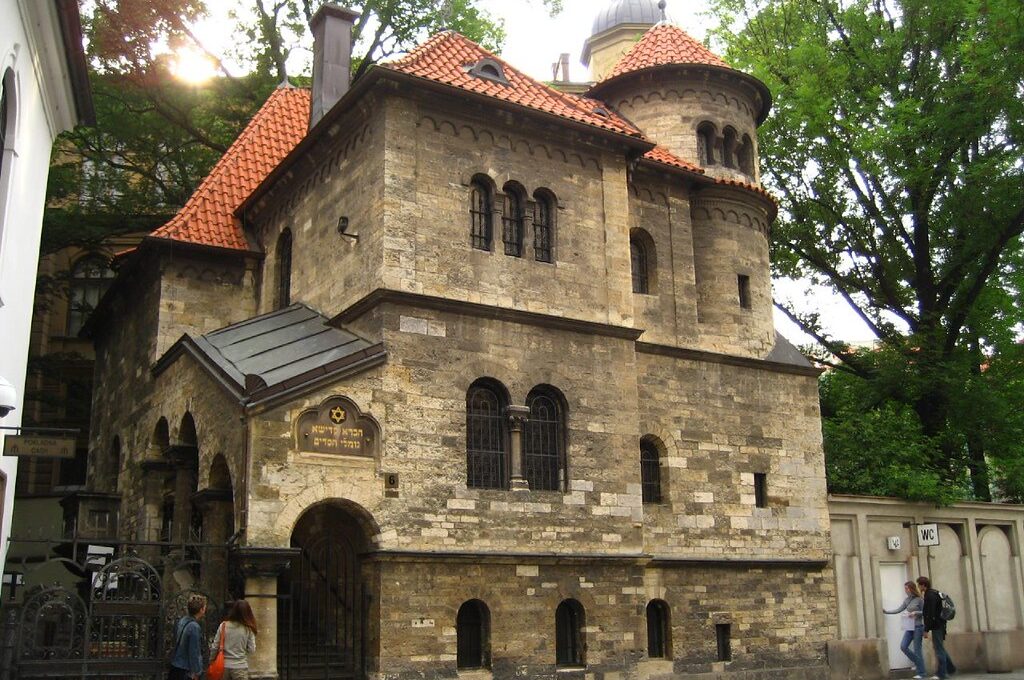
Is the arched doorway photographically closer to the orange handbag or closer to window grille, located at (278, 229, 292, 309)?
the orange handbag

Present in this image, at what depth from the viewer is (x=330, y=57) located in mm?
20812

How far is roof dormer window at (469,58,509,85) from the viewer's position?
59.0 ft

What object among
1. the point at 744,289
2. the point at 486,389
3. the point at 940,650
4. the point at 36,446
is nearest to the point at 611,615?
the point at 486,389

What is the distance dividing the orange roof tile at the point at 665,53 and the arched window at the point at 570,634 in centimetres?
1120

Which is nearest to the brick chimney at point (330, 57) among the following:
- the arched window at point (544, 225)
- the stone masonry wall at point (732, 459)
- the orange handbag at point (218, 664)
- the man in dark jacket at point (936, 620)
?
the arched window at point (544, 225)

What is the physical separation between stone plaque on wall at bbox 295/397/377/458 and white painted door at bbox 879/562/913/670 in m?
Answer: 11.6

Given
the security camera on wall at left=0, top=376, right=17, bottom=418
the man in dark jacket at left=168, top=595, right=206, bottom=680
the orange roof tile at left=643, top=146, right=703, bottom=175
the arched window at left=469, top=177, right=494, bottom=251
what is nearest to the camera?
the security camera on wall at left=0, top=376, right=17, bottom=418

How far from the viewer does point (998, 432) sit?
83.1 feet

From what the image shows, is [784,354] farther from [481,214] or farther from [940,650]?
[481,214]

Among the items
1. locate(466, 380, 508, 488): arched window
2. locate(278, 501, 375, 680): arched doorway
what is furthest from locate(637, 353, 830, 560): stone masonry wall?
locate(278, 501, 375, 680): arched doorway

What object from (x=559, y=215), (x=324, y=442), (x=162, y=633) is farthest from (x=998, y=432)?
(x=162, y=633)

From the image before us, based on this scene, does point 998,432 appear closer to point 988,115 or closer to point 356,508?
Result: point 988,115

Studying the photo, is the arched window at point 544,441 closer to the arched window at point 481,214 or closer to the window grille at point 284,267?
the arched window at point 481,214

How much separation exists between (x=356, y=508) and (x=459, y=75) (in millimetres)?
7418
